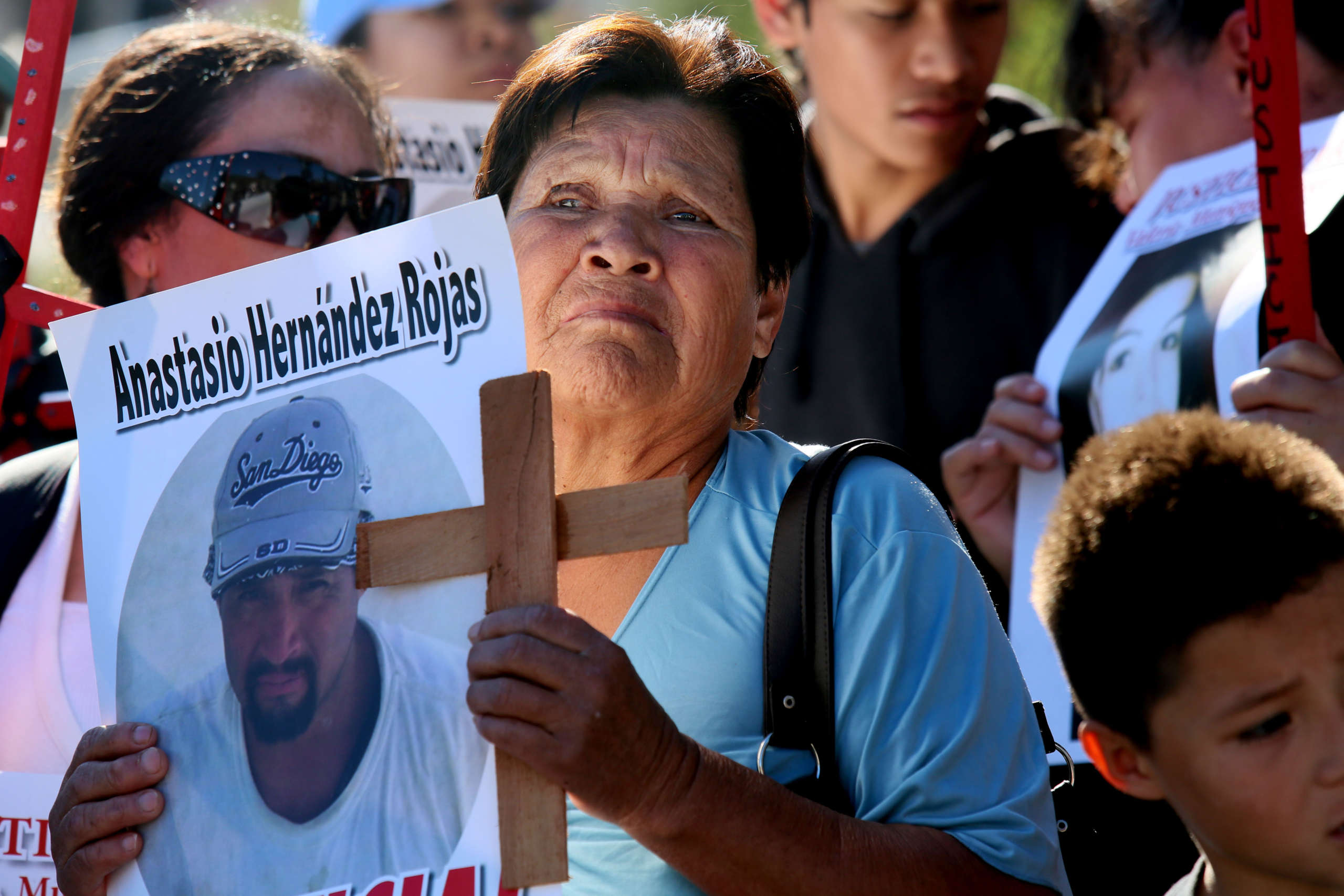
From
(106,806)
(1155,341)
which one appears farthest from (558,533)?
(1155,341)

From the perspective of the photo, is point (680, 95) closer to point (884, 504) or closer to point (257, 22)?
point (884, 504)

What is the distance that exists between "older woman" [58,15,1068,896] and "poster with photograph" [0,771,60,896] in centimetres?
80

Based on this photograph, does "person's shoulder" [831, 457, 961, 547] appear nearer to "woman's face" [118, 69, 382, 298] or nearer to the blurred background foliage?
the blurred background foliage

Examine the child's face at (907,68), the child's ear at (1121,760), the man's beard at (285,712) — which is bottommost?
the child's ear at (1121,760)

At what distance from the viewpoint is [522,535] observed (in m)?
1.43

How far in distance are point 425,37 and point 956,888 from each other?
10.7ft

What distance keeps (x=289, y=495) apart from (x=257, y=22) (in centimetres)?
191

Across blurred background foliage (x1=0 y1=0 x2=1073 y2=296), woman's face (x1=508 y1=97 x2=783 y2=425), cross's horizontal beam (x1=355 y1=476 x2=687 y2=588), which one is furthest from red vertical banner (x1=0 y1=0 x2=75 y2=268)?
cross's horizontal beam (x1=355 y1=476 x2=687 y2=588)

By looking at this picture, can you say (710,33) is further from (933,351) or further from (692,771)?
(933,351)

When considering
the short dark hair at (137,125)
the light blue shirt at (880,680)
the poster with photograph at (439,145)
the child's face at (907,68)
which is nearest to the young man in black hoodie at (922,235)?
the child's face at (907,68)

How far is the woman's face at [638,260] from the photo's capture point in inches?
70.4

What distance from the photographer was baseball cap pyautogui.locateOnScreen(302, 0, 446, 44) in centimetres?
408

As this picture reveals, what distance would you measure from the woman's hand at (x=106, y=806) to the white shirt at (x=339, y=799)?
0.07 feet

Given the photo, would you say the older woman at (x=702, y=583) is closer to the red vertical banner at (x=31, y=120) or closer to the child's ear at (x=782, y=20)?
the red vertical banner at (x=31, y=120)
